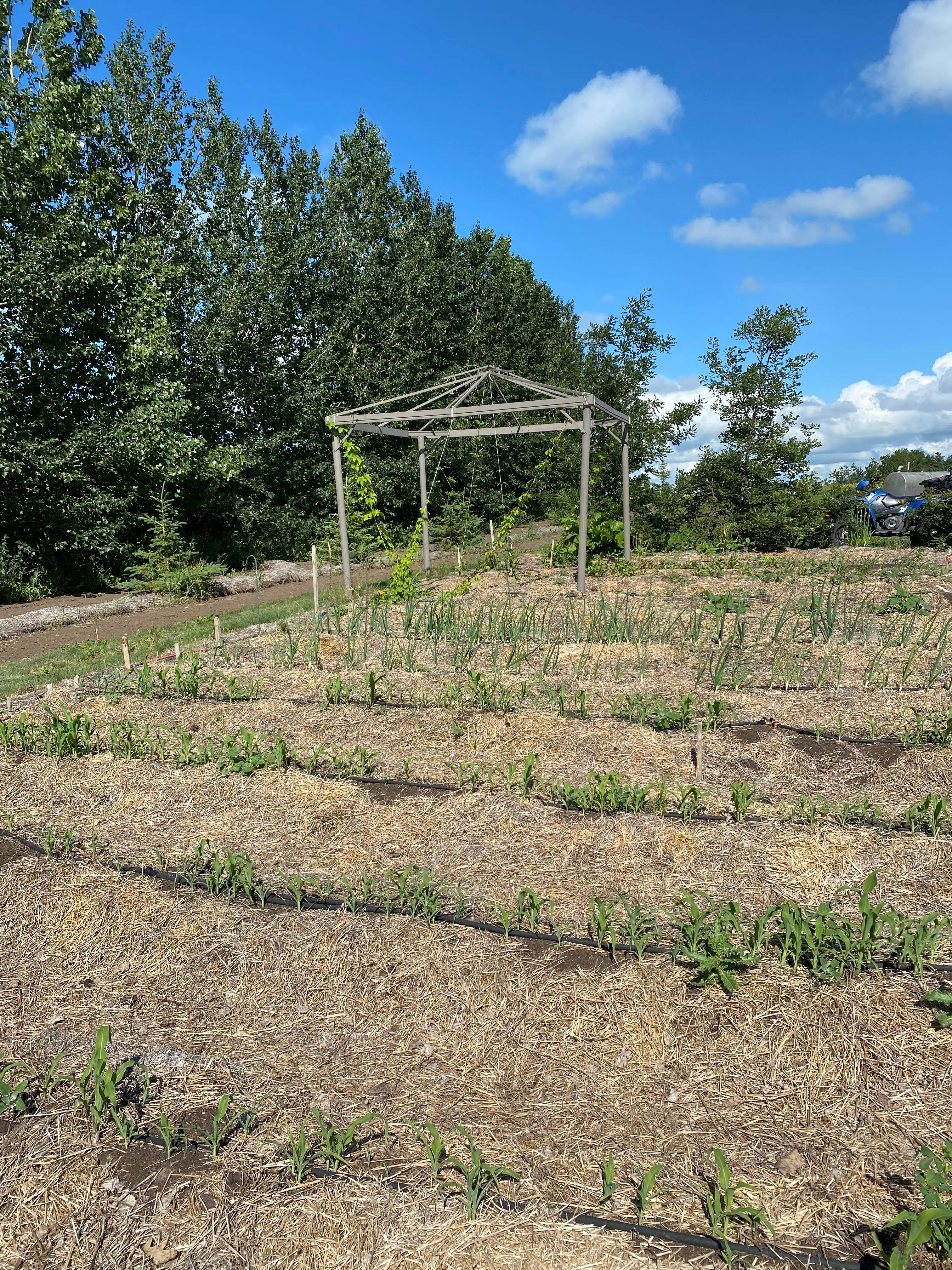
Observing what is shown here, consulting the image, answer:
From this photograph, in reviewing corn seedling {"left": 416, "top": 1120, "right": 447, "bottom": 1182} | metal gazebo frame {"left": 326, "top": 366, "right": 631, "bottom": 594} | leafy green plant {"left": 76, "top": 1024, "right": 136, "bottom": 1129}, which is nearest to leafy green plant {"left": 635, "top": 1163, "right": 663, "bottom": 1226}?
corn seedling {"left": 416, "top": 1120, "right": 447, "bottom": 1182}

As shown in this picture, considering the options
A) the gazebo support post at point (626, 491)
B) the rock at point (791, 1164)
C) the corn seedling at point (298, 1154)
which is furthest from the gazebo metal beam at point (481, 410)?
the corn seedling at point (298, 1154)

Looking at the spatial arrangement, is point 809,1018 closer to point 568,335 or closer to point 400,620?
point 400,620

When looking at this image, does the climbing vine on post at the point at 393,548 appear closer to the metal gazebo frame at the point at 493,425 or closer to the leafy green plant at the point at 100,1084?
the metal gazebo frame at the point at 493,425

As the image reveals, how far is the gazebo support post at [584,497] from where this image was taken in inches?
334

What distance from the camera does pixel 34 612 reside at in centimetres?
948

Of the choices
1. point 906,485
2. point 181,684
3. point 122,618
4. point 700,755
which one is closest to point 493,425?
point 122,618

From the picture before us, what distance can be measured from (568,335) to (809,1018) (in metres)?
30.2

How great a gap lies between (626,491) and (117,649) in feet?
22.7

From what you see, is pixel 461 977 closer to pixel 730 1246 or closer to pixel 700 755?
pixel 730 1246

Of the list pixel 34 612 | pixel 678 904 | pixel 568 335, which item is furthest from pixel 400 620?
pixel 568 335

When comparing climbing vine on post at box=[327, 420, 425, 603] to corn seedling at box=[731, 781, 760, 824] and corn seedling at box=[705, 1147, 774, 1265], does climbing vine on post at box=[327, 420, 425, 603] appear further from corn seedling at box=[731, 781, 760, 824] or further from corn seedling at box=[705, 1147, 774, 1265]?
corn seedling at box=[705, 1147, 774, 1265]

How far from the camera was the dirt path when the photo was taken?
8.55m

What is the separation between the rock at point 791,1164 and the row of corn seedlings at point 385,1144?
119 millimetres

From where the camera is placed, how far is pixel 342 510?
9.77 meters
